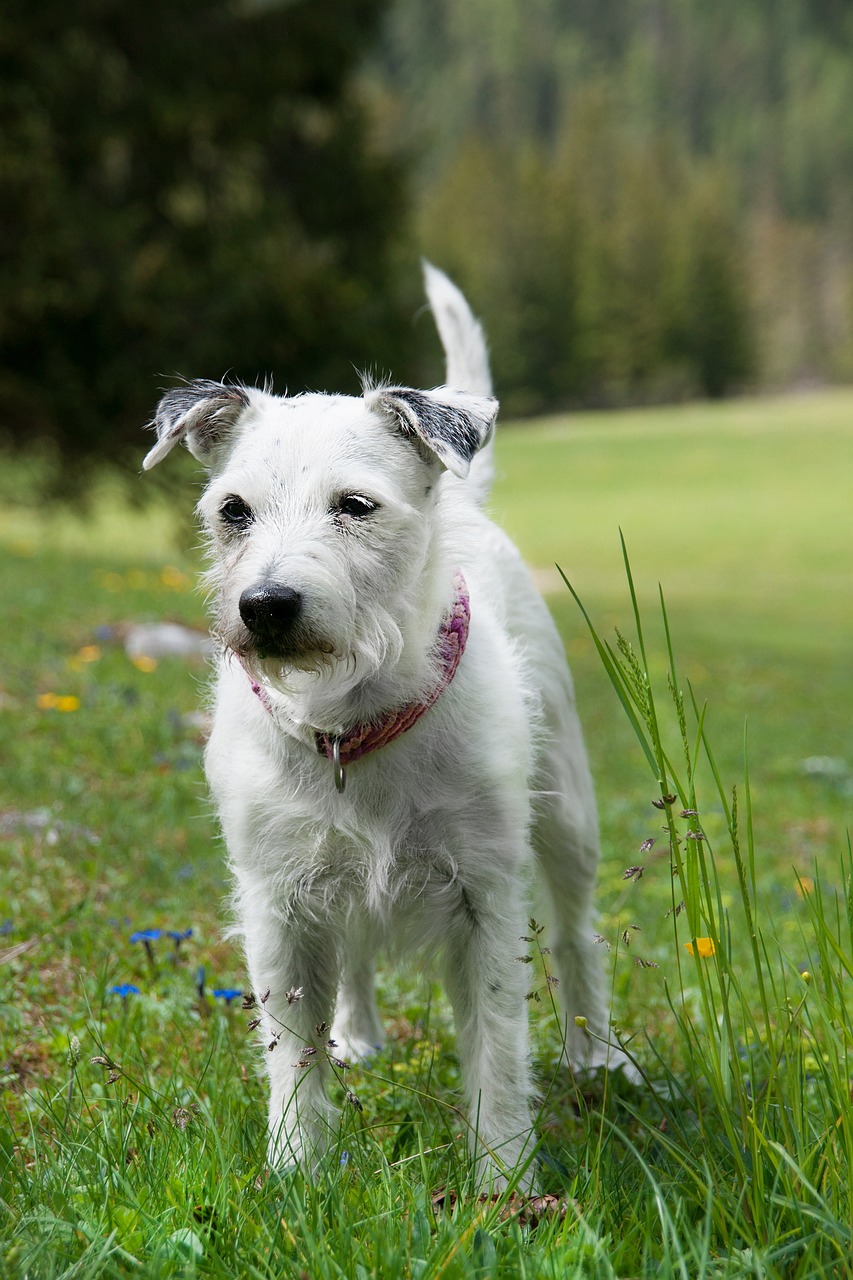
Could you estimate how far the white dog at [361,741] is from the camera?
2.83 meters

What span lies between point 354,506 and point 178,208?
1640 centimetres

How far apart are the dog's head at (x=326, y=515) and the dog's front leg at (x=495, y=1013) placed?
0.68 m

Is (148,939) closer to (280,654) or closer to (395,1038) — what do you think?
(395,1038)

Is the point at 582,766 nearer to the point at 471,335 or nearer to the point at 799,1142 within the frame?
the point at 471,335

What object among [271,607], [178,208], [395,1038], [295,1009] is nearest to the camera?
[271,607]

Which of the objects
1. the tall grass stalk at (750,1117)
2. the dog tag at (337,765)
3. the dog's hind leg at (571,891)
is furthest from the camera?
the dog's hind leg at (571,891)

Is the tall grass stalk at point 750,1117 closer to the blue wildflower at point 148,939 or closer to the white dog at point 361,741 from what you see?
the white dog at point 361,741

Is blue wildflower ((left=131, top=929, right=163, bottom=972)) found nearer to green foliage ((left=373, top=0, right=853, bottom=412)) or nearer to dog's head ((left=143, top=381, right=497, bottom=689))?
dog's head ((left=143, top=381, right=497, bottom=689))

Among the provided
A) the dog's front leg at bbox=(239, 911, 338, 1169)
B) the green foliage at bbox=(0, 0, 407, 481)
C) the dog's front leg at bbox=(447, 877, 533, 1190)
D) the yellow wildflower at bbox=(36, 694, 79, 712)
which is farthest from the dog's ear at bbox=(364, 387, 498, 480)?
→ the green foliage at bbox=(0, 0, 407, 481)

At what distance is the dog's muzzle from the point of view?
2.62 m

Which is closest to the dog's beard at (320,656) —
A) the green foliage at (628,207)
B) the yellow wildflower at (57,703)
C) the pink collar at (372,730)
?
the pink collar at (372,730)

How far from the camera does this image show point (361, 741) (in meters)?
2.89

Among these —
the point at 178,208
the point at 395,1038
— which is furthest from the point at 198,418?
the point at 178,208

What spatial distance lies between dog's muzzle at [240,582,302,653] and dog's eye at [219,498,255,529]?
34cm
